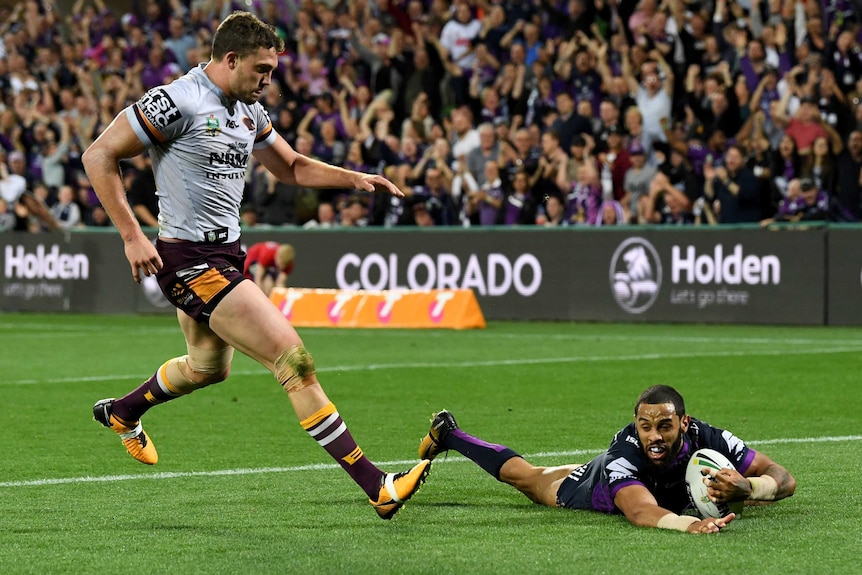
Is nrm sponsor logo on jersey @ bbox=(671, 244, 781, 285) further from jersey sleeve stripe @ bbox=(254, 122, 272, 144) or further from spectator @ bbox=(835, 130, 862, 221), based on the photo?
jersey sleeve stripe @ bbox=(254, 122, 272, 144)

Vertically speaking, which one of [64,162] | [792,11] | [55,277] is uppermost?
[792,11]

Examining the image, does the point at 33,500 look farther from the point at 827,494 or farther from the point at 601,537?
the point at 827,494

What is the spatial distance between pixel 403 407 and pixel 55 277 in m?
15.3

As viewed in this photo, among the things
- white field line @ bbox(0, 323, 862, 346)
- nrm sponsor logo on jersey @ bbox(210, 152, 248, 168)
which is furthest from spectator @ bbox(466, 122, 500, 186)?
nrm sponsor logo on jersey @ bbox(210, 152, 248, 168)

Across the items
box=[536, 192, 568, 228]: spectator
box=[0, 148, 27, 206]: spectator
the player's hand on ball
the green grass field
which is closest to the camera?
the green grass field

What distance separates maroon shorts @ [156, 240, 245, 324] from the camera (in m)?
7.23

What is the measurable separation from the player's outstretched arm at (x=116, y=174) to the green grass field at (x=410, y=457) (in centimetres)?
127

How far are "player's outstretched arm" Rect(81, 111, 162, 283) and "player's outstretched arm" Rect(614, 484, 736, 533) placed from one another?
2350 mm

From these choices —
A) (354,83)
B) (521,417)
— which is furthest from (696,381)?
(354,83)

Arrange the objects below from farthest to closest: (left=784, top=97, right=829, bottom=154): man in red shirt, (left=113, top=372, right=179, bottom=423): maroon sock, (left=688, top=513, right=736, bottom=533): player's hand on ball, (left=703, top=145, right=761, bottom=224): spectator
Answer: (left=703, top=145, right=761, bottom=224): spectator, (left=784, top=97, right=829, bottom=154): man in red shirt, (left=113, top=372, right=179, bottom=423): maroon sock, (left=688, top=513, right=736, bottom=533): player's hand on ball

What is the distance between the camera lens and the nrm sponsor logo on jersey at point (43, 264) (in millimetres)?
25531

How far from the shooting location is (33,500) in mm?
7453

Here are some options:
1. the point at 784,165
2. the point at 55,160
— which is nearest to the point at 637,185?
the point at 784,165

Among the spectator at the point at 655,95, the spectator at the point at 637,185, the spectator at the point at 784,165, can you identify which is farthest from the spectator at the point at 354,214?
the spectator at the point at 784,165
